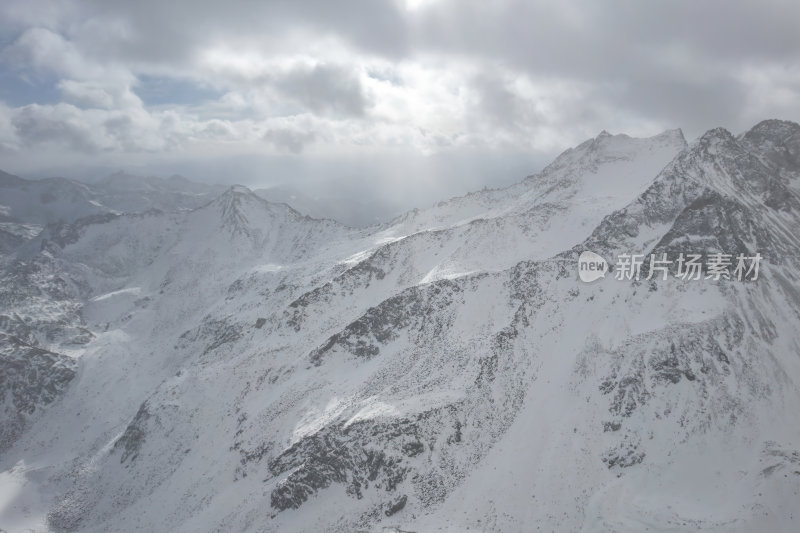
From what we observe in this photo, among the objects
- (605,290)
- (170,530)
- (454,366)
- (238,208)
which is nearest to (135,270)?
(238,208)

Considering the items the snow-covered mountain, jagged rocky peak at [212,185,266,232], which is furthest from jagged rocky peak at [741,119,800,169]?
jagged rocky peak at [212,185,266,232]

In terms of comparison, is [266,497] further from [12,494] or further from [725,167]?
[725,167]

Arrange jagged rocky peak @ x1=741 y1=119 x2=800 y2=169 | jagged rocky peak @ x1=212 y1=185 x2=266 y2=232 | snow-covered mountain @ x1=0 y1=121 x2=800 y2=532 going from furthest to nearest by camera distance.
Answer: jagged rocky peak @ x1=212 y1=185 x2=266 y2=232, jagged rocky peak @ x1=741 y1=119 x2=800 y2=169, snow-covered mountain @ x1=0 y1=121 x2=800 y2=532

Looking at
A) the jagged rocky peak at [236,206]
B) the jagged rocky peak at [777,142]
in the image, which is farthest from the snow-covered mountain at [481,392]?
the jagged rocky peak at [236,206]

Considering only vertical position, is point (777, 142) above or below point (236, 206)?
above

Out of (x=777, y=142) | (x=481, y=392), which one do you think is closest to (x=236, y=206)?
(x=481, y=392)

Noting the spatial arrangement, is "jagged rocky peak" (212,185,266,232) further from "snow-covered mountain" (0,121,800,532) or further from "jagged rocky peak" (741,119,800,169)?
"jagged rocky peak" (741,119,800,169)

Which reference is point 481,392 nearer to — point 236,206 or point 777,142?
point 777,142

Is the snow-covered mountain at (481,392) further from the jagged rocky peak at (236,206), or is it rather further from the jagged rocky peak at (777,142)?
the jagged rocky peak at (236,206)
